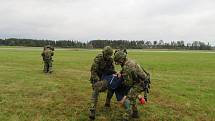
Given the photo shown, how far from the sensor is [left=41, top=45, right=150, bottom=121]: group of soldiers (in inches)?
409

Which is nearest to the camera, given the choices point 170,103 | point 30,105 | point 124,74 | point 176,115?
point 124,74

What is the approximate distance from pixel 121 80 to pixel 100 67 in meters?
0.89

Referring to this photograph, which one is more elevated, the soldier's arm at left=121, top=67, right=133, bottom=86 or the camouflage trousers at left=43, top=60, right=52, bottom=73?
the soldier's arm at left=121, top=67, right=133, bottom=86

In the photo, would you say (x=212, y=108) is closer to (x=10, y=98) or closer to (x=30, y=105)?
(x=30, y=105)

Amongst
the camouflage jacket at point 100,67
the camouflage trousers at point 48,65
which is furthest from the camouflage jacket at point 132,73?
the camouflage trousers at point 48,65

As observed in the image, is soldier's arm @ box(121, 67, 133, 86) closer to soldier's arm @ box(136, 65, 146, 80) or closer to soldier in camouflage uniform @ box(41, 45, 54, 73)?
soldier's arm @ box(136, 65, 146, 80)

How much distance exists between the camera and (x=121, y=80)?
10844 mm

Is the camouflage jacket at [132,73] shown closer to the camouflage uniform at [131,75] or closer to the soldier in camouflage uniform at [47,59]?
the camouflage uniform at [131,75]

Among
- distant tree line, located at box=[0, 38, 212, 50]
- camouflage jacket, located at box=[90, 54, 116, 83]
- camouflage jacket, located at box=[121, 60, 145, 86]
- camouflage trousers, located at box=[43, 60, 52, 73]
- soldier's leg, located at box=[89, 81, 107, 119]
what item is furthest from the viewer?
distant tree line, located at box=[0, 38, 212, 50]

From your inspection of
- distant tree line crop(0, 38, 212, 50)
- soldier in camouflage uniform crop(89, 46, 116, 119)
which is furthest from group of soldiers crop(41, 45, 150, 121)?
distant tree line crop(0, 38, 212, 50)

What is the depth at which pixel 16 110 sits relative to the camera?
12.2 metres

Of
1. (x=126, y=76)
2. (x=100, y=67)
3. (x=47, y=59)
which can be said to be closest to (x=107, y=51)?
(x=100, y=67)

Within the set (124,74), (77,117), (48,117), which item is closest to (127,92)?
(124,74)

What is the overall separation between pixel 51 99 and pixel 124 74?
4623 millimetres
